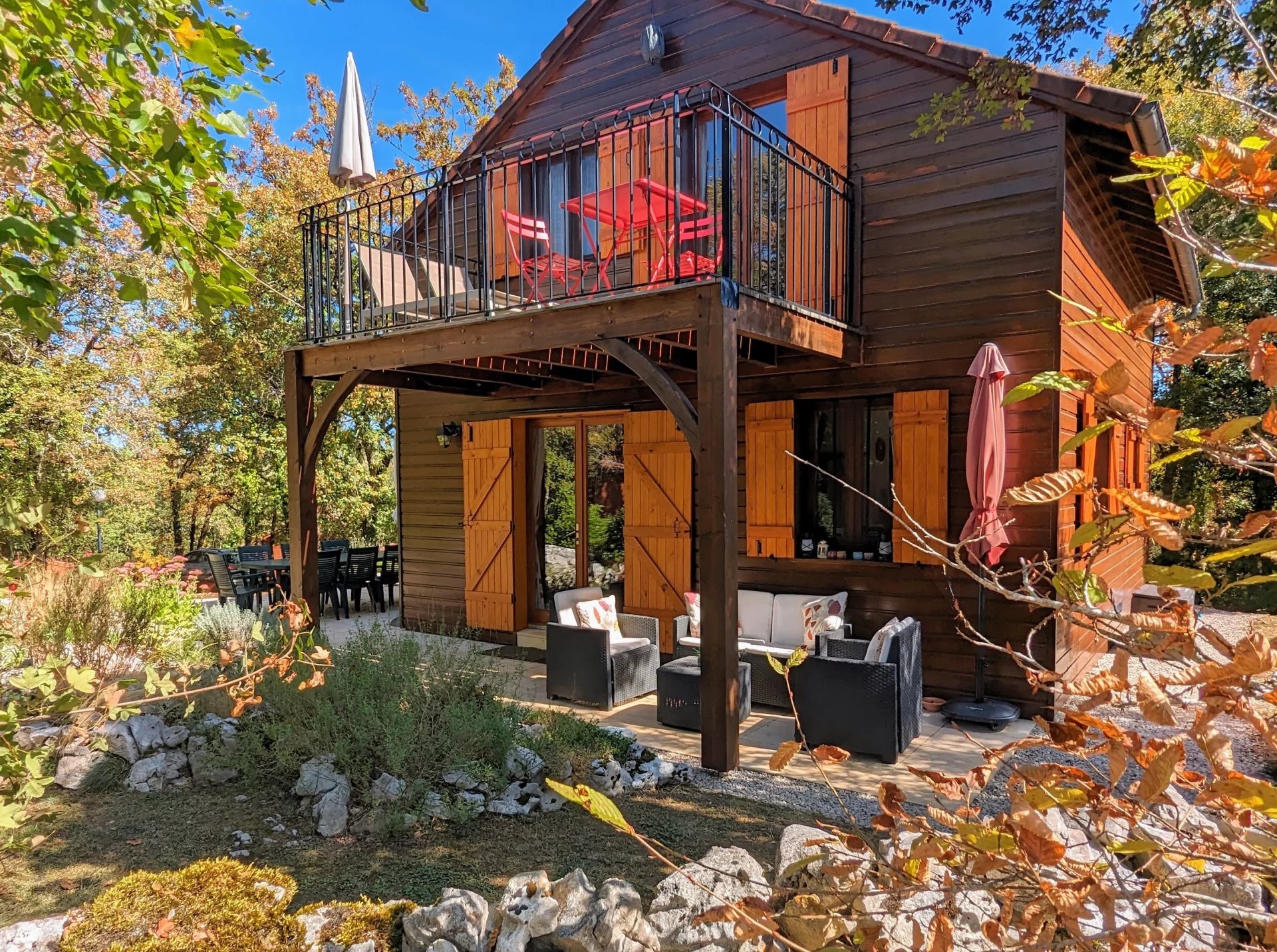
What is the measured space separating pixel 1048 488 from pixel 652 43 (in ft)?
23.9

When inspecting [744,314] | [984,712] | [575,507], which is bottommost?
[984,712]

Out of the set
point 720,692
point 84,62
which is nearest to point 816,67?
point 720,692

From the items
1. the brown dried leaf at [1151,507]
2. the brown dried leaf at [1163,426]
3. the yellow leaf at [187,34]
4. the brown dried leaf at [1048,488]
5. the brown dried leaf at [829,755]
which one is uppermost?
the yellow leaf at [187,34]

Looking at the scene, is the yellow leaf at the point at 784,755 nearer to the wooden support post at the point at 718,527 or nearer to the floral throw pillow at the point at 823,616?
the wooden support post at the point at 718,527

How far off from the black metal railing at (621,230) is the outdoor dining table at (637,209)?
20 mm

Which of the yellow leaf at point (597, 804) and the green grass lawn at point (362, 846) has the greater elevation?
the yellow leaf at point (597, 804)

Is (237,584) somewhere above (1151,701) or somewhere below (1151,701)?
below

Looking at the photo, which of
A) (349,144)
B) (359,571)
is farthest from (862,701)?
(359,571)

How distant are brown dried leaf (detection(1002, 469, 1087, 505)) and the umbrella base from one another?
455 centimetres

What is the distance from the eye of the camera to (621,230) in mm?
7148

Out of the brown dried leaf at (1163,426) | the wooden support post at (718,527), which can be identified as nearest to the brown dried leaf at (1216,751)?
the brown dried leaf at (1163,426)

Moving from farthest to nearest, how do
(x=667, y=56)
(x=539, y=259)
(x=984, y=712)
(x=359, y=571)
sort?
1. (x=359, y=571)
2. (x=539, y=259)
3. (x=667, y=56)
4. (x=984, y=712)

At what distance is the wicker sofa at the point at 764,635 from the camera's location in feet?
18.1

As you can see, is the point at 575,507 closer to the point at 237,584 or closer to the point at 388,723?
the point at 388,723
